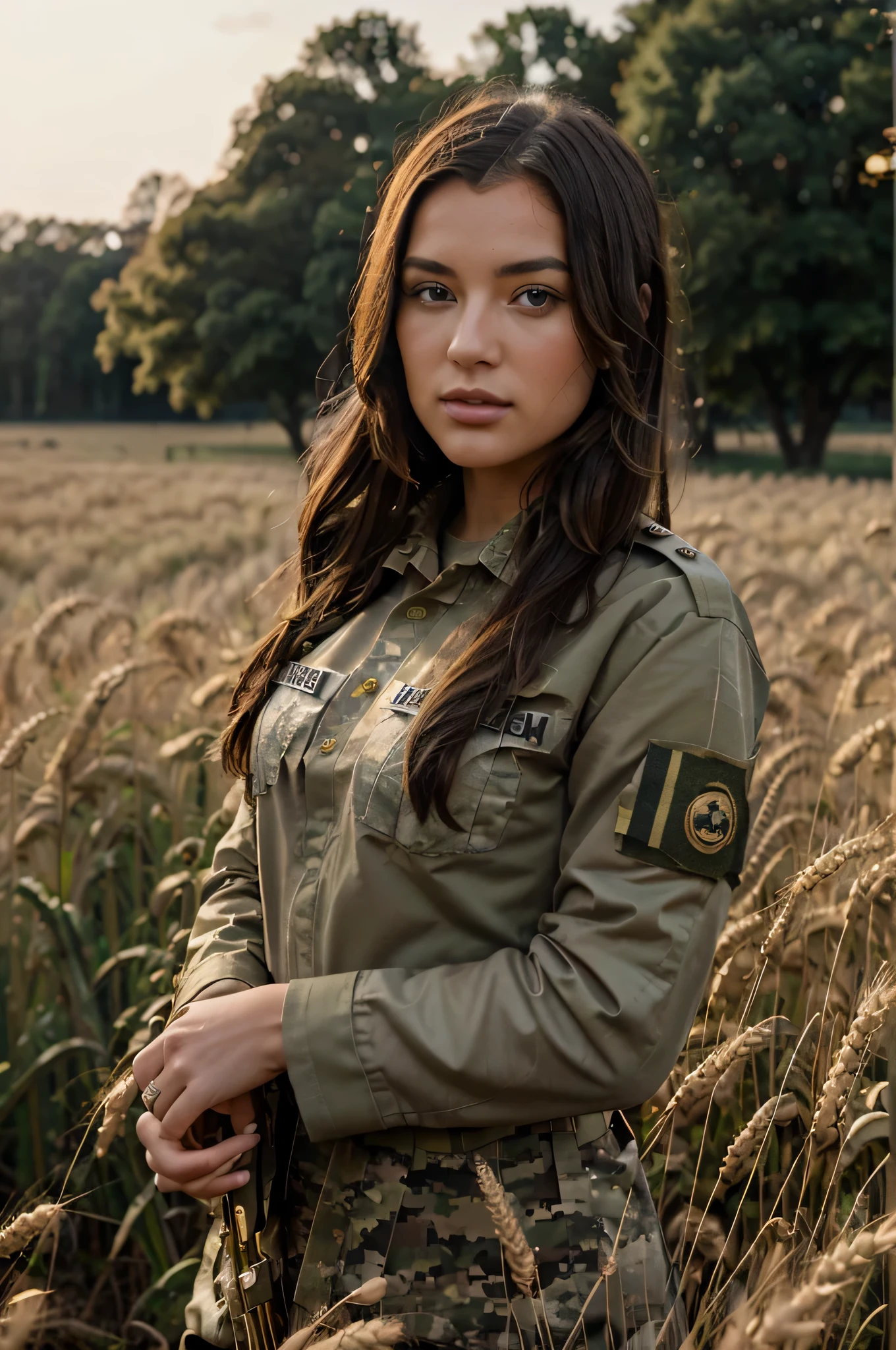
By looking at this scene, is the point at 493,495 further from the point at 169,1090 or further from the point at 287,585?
the point at 287,585

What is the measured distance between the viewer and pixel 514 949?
1.30 metres

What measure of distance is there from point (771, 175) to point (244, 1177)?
91.2 feet

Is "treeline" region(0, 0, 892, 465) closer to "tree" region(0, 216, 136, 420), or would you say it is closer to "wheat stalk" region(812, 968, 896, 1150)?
"tree" region(0, 216, 136, 420)

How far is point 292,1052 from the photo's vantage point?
131 centimetres

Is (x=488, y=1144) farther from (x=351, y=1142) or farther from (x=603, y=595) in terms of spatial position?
(x=603, y=595)

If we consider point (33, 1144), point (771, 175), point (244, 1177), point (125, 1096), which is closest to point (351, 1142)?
point (244, 1177)

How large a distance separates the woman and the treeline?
16575 millimetres

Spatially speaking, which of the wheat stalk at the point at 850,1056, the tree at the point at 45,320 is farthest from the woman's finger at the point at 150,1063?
the tree at the point at 45,320

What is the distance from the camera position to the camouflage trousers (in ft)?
4.42

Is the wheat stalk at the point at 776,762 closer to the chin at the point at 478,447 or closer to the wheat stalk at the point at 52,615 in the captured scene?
the chin at the point at 478,447

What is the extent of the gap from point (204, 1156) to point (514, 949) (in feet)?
1.40

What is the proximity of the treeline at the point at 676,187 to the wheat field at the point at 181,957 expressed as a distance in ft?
47.3

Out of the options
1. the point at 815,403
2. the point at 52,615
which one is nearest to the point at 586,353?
the point at 52,615

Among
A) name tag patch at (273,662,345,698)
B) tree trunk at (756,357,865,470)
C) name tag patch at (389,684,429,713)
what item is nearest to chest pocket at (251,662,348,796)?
name tag patch at (273,662,345,698)
